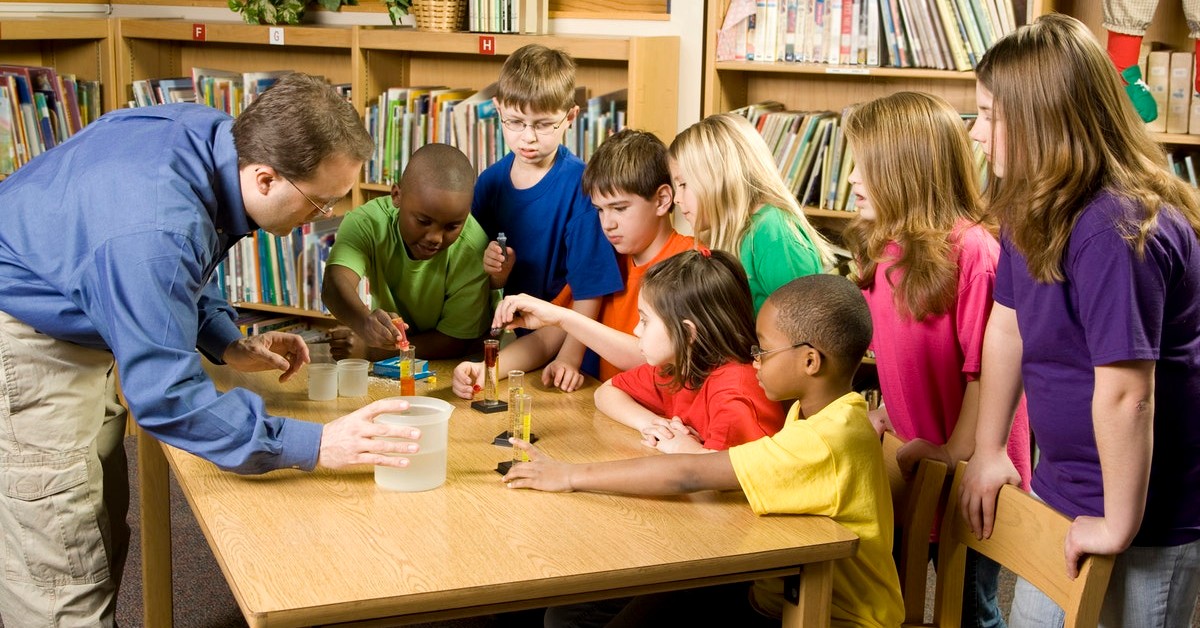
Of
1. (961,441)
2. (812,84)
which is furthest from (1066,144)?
(812,84)

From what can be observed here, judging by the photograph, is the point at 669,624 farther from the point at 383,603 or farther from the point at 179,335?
the point at 179,335

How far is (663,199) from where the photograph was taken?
2.53 metres

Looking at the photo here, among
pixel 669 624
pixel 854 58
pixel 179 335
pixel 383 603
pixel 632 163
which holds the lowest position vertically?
pixel 669 624

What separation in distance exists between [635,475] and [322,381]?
0.79 metres

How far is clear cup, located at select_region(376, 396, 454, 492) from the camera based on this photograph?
5.91ft

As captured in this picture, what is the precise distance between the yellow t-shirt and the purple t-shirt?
0.28m

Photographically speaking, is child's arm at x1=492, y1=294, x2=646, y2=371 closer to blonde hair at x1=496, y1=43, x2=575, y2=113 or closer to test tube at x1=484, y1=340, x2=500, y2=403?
test tube at x1=484, y1=340, x2=500, y2=403

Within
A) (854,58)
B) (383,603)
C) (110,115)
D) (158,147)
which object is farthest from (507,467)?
(854,58)

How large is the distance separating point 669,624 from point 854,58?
7.47 ft

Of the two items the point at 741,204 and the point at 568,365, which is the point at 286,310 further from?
the point at 741,204

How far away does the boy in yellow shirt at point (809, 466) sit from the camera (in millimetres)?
1731

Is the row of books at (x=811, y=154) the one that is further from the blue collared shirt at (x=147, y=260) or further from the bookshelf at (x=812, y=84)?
the blue collared shirt at (x=147, y=260)

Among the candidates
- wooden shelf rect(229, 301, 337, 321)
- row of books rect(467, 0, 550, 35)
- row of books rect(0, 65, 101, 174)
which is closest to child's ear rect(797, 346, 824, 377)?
row of books rect(467, 0, 550, 35)

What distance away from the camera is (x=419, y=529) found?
1.67m
